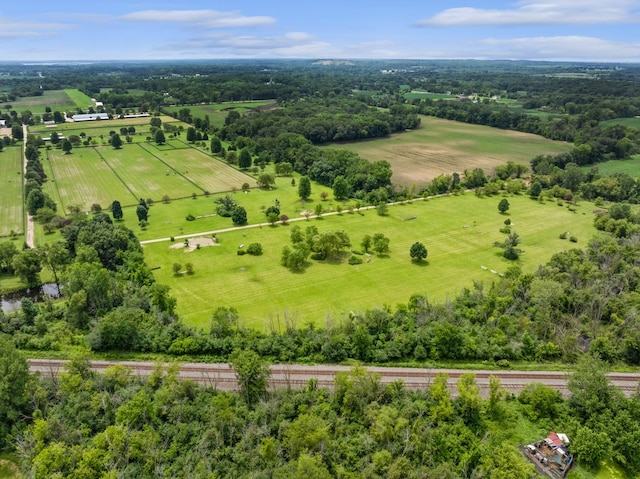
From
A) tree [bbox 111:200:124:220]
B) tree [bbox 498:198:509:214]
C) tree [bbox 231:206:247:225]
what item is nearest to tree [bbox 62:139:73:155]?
tree [bbox 111:200:124:220]

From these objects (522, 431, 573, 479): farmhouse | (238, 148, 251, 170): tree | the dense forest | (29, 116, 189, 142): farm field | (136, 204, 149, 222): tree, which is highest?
(29, 116, 189, 142): farm field

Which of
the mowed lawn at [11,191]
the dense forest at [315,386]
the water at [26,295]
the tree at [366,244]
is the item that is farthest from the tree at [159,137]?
the tree at [366,244]

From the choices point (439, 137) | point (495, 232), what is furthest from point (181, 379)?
point (439, 137)

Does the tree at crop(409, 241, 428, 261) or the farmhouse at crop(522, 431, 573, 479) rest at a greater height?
the tree at crop(409, 241, 428, 261)

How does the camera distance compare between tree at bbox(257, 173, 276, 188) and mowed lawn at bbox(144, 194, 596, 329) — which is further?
tree at bbox(257, 173, 276, 188)

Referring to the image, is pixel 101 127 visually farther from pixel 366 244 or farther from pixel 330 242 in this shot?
pixel 366 244

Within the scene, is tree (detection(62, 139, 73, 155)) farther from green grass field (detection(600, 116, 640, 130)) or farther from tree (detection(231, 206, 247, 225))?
green grass field (detection(600, 116, 640, 130))

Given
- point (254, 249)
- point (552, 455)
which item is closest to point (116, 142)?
point (254, 249)
